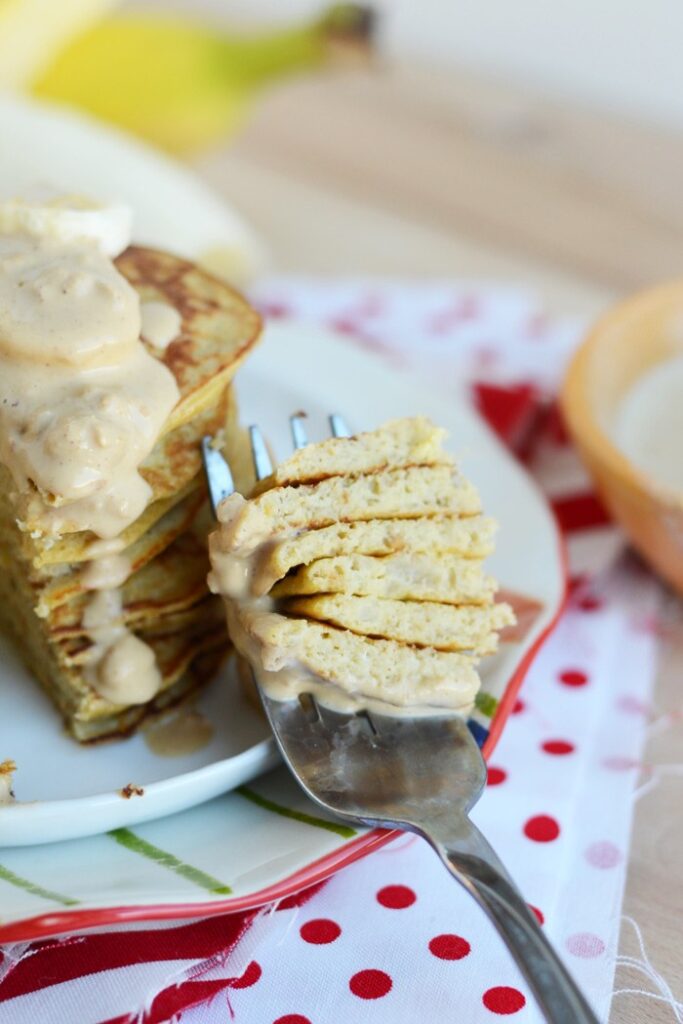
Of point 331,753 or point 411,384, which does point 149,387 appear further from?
point 411,384

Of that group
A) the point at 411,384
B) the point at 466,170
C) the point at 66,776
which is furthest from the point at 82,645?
the point at 466,170

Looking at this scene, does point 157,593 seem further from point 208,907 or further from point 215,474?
point 208,907

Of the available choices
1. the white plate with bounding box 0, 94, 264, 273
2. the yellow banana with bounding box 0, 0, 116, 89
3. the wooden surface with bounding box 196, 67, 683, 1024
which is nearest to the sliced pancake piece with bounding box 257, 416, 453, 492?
the white plate with bounding box 0, 94, 264, 273

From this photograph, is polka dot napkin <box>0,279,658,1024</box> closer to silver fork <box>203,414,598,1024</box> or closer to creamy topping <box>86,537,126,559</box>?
silver fork <box>203,414,598,1024</box>

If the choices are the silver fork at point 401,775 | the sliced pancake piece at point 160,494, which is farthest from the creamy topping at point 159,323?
the silver fork at point 401,775

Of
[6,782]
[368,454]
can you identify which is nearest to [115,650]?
[6,782]

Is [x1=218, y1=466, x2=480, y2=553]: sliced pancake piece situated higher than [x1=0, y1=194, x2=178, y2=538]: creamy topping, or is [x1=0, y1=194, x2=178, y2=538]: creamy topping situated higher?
[x1=0, y1=194, x2=178, y2=538]: creamy topping
